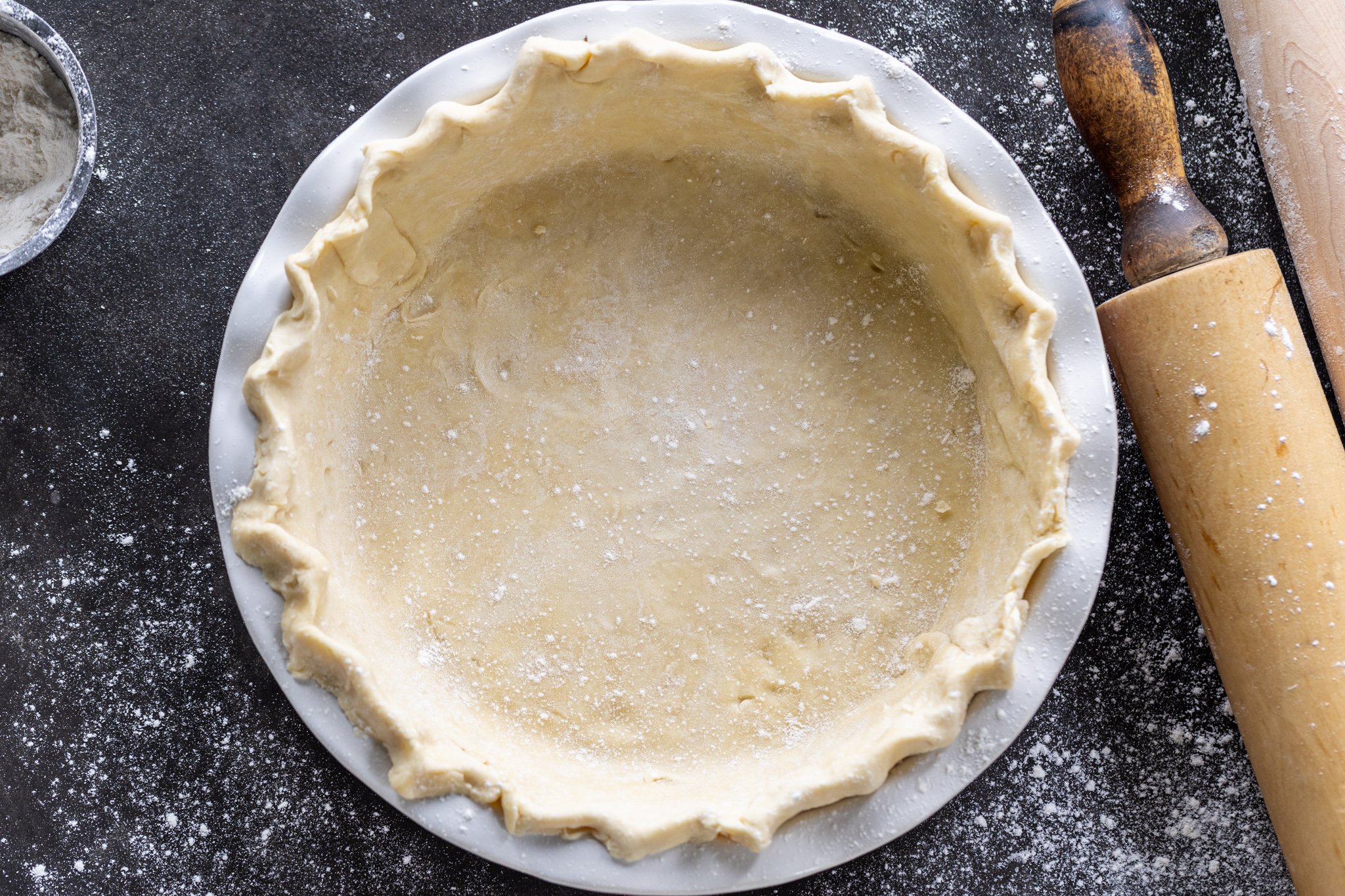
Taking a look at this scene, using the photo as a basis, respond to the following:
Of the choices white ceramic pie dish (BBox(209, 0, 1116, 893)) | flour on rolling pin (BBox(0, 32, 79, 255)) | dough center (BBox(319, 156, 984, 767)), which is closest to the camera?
white ceramic pie dish (BBox(209, 0, 1116, 893))

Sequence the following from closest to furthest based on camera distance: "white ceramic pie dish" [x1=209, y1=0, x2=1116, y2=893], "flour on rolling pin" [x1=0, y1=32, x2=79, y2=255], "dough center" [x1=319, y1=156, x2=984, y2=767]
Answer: "white ceramic pie dish" [x1=209, y1=0, x2=1116, y2=893], "dough center" [x1=319, y1=156, x2=984, y2=767], "flour on rolling pin" [x1=0, y1=32, x2=79, y2=255]

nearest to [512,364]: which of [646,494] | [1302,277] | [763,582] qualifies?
[646,494]

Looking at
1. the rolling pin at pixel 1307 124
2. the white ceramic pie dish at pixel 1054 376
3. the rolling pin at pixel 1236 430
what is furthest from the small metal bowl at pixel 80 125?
the rolling pin at pixel 1307 124

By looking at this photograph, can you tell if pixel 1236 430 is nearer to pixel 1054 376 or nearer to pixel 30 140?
pixel 1054 376

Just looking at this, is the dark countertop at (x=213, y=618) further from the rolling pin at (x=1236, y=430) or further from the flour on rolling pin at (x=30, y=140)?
the rolling pin at (x=1236, y=430)

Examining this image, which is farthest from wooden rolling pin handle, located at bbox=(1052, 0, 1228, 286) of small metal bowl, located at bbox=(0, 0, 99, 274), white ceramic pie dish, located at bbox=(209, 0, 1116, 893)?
small metal bowl, located at bbox=(0, 0, 99, 274)

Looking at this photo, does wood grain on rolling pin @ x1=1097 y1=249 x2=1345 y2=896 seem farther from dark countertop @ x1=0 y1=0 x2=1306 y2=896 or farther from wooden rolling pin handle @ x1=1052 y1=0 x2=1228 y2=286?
dark countertop @ x1=0 y1=0 x2=1306 y2=896
